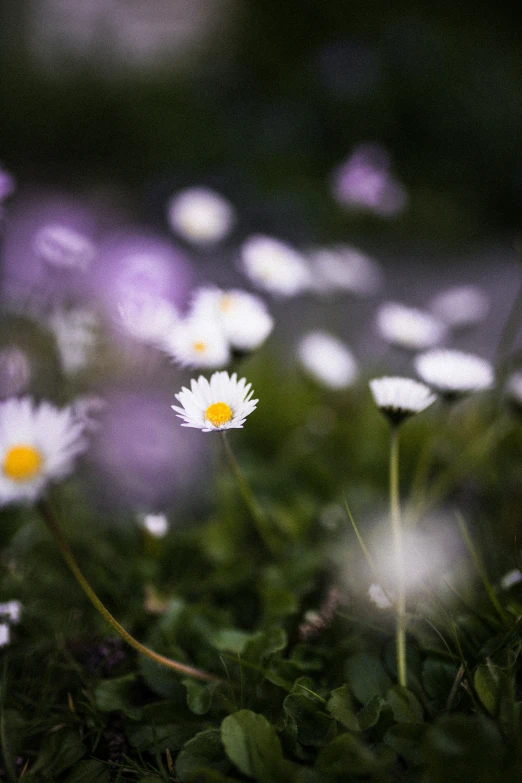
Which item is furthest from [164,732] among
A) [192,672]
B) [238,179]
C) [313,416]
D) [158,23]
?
[158,23]

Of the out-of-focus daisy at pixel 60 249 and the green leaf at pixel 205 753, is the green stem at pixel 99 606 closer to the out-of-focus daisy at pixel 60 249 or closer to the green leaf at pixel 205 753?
the green leaf at pixel 205 753

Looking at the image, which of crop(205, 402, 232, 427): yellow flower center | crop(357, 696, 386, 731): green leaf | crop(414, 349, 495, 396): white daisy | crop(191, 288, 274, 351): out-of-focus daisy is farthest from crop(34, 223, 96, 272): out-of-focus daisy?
crop(357, 696, 386, 731): green leaf

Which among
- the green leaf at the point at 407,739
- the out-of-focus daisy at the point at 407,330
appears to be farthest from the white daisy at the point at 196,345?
the green leaf at the point at 407,739

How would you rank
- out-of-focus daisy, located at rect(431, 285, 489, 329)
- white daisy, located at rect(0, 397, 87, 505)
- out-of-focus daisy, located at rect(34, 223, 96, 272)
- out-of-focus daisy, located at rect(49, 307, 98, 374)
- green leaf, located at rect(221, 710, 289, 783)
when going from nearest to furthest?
white daisy, located at rect(0, 397, 87, 505) < green leaf, located at rect(221, 710, 289, 783) < out-of-focus daisy, located at rect(34, 223, 96, 272) < out-of-focus daisy, located at rect(49, 307, 98, 374) < out-of-focus daisy, located at rect(431, 285, 489, 329)

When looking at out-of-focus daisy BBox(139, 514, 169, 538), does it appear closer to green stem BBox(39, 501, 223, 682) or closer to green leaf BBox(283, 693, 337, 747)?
green stem BBox(39, 501, 223, 682)

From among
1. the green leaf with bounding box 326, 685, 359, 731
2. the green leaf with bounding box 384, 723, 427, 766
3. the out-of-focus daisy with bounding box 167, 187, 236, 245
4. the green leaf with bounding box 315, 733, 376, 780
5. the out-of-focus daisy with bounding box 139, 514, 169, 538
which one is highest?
the out-of-focus daisy with bounding box 167, 187, 236, 245

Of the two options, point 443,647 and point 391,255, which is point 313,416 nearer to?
point 443,647
